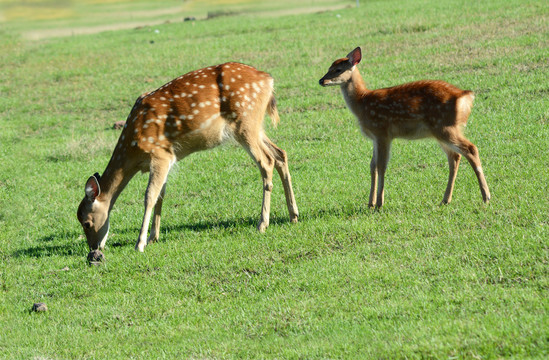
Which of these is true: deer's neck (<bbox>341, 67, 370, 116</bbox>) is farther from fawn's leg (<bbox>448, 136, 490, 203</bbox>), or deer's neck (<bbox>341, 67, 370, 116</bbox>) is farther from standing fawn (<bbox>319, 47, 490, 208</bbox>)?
fawn's leg (<bbox>448, 136, 490, 203</bbox>)

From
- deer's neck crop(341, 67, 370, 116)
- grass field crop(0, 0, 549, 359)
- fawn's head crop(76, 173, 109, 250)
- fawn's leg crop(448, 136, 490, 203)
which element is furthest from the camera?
deer's neck crop(341, 67, 370, 116)

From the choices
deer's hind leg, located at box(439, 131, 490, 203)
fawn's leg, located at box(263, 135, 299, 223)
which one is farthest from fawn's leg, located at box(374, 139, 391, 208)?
fawn's leg, located at box(263, 135, 299, 223)

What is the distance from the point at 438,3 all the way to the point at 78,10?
25.0 m

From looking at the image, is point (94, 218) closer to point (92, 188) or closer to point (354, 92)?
point (92, 188)

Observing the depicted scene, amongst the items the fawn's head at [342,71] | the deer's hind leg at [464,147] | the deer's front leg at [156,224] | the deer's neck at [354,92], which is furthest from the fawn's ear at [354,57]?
the deer's front leg at [156,224]

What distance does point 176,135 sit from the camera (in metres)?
8.79

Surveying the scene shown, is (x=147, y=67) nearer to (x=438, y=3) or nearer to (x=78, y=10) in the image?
(x=438, y=3)

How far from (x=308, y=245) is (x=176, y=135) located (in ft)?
7.41

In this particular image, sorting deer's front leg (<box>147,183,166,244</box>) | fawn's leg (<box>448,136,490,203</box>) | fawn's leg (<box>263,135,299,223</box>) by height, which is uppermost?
fawn's leg (<box>448,136,490,203</box>)

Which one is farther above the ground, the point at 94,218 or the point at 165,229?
the point at 94,218

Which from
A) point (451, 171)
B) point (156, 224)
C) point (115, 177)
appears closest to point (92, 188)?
point (115, 177)

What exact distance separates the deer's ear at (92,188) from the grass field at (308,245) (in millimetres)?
706

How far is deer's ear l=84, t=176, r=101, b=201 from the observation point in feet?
28.2

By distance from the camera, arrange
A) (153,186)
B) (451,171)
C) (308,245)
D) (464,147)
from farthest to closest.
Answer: (153,186) → (451,171) → (464,147) → (308,245)
